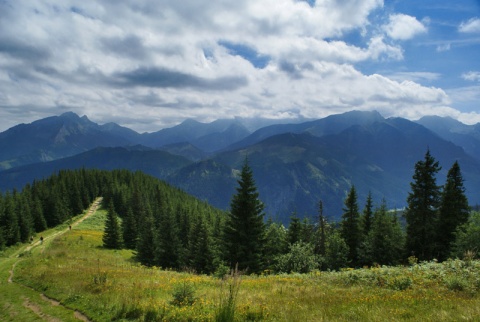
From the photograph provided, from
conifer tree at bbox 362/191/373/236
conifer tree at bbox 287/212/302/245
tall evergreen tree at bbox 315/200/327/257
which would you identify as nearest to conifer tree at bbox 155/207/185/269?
conifer tree at bbox 287/212/302/245

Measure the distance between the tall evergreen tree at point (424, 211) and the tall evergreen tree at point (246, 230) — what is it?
869 inches

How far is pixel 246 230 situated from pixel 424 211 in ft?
83.3

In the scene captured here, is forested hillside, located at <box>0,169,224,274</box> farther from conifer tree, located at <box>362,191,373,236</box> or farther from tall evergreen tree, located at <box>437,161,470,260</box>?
tall evergreen tree, located at <box>437,161,470,260</box>

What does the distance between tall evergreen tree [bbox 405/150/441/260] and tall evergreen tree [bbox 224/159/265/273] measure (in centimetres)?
2208

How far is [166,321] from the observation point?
29.9 feet

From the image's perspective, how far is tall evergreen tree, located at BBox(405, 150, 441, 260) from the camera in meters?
39.9

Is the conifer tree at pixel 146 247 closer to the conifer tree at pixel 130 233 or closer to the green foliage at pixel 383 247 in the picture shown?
the conifer tree at pixel 130 233

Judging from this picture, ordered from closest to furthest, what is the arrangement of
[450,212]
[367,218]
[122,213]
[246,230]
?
[246,230]
[450,212]
[367,218]
[122,213]

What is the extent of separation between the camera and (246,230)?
1452 inches

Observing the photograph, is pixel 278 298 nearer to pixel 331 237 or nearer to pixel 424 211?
pixel 331 237

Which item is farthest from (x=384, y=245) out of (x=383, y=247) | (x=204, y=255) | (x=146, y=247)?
(x=146, y=247)

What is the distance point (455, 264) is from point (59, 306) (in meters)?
19.6

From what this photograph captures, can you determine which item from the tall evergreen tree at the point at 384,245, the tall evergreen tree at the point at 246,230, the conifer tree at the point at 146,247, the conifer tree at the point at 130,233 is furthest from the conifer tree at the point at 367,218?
the conifer tree at the point at 130,233

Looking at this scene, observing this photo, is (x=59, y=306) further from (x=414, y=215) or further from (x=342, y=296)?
(x=414, y=215)
